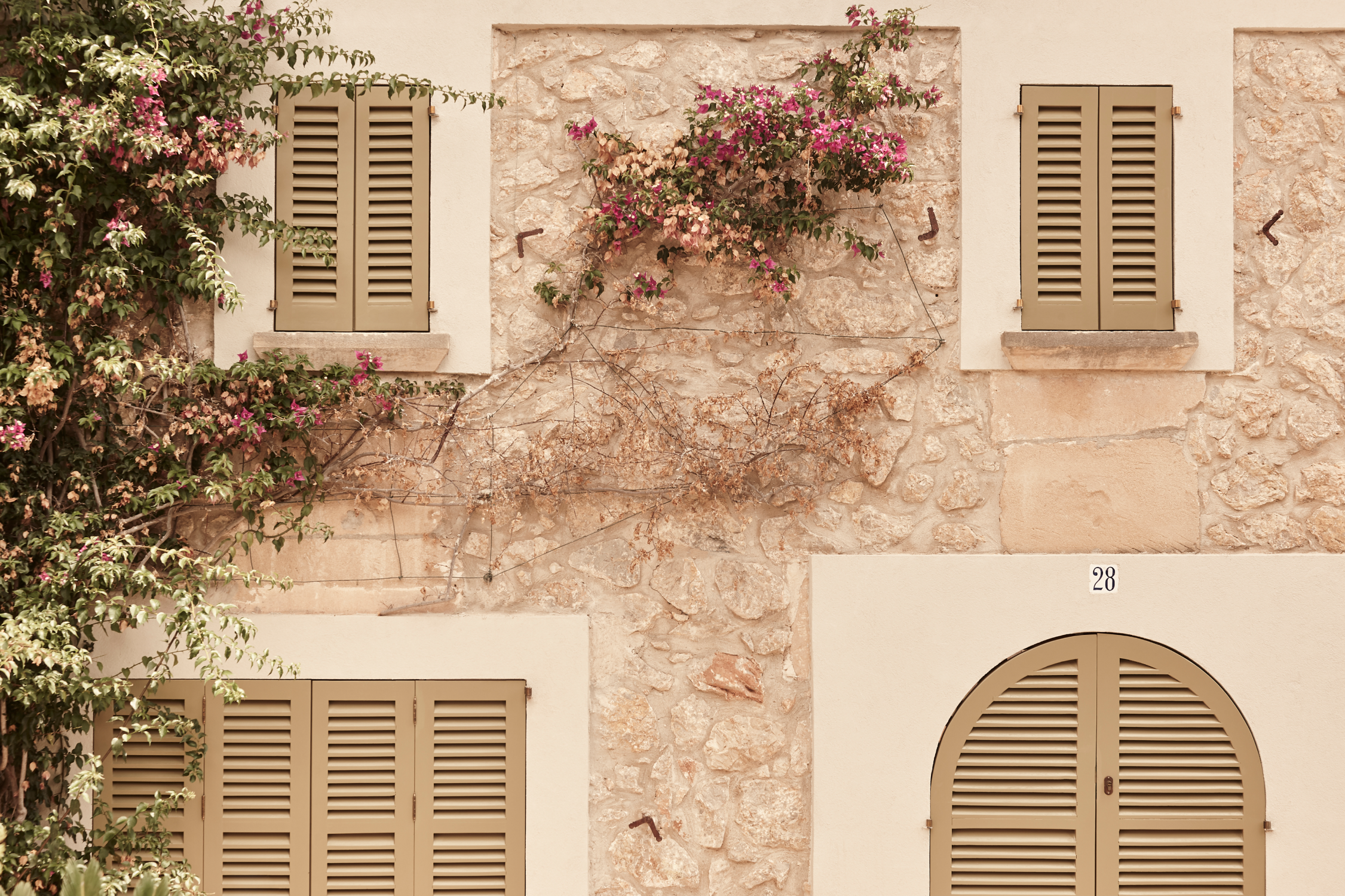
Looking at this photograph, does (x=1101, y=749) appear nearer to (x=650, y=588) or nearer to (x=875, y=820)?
(x=875, y=820)

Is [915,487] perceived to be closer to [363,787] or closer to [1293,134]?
[1293,134]

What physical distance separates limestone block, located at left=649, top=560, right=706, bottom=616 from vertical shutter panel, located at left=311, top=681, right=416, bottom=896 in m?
1.16

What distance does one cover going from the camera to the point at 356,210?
465 centimetres

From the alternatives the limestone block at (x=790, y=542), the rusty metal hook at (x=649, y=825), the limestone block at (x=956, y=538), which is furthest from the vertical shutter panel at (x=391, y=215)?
the limestone block at (x=956, y=538)

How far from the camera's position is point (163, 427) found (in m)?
4.60

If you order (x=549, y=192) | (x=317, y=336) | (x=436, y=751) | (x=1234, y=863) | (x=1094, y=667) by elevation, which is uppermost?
(x=549, y=192)

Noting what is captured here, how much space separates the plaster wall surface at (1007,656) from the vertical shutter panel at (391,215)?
2143 millimetres

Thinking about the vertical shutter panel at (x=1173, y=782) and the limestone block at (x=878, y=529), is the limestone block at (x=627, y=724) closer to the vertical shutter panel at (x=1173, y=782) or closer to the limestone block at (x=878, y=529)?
the limestone block at (x=878, y=529)

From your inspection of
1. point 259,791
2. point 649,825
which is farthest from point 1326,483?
point 259,791

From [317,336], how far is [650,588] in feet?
5.89

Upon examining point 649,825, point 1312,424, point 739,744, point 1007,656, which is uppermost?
point 1312,424

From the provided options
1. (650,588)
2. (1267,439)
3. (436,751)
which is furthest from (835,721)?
(1267,439)

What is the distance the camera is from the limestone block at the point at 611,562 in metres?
4.67

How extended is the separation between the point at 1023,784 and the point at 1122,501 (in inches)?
51.3
